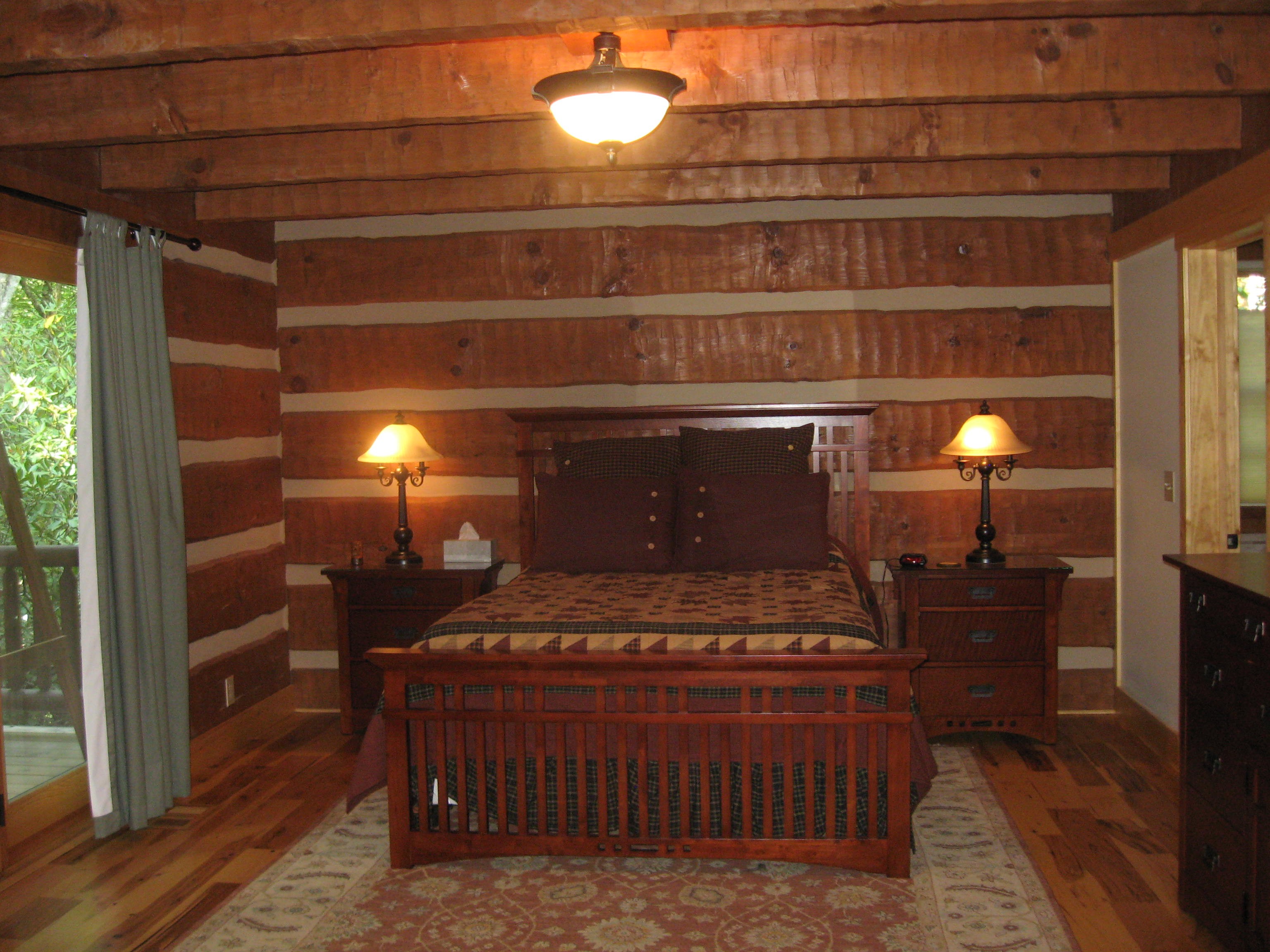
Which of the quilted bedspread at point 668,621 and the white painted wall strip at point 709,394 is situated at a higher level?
the white painted wall strip at point 709,394

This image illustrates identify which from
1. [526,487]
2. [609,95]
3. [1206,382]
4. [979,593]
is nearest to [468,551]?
[526,487]

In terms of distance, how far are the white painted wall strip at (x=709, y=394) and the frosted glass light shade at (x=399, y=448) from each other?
12.4 inches

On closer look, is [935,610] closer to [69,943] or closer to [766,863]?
[766,863]

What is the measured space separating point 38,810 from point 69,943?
2.76ft

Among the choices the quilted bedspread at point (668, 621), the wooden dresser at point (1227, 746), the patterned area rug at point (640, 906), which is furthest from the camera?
the quilted bedspread at point (668, 621)

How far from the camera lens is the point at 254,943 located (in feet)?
8.36

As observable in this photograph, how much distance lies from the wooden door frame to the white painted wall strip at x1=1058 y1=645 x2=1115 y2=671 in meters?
0.86

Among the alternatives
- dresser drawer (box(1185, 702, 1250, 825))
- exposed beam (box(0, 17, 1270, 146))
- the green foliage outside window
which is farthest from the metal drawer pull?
the green foliage outside window

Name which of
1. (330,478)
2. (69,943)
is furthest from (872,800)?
(330,478)

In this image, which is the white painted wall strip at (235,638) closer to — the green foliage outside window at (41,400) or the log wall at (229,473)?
the log wall at (229,473)

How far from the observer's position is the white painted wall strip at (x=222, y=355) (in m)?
3.87

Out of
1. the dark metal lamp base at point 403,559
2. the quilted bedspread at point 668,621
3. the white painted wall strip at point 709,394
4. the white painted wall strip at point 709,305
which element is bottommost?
the quilted bedspread at point 668,621

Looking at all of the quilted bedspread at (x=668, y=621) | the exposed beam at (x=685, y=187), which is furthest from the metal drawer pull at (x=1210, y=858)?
the exposed beam at (x=685, y=187)

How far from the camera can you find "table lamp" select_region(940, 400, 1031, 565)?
4.03 m
